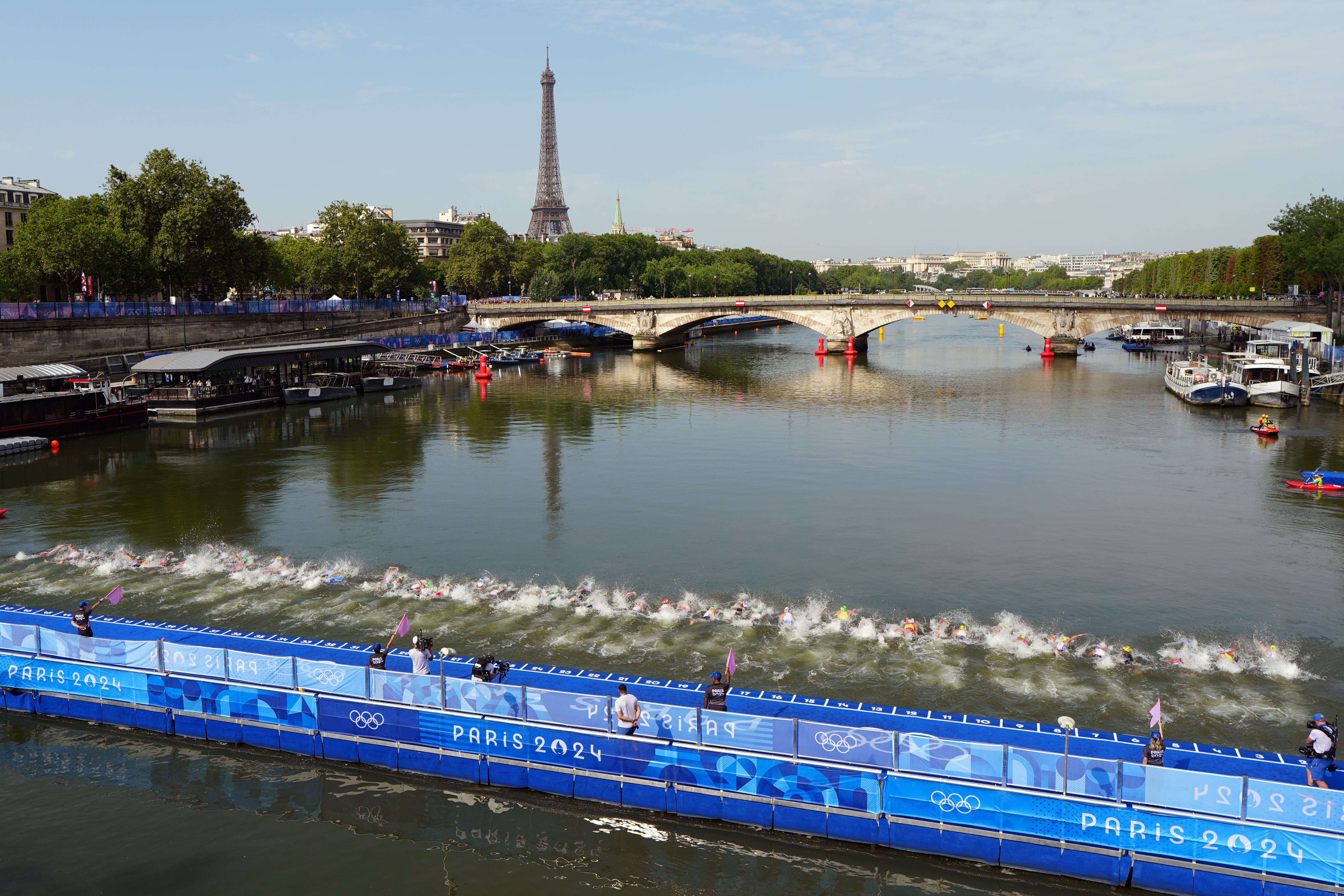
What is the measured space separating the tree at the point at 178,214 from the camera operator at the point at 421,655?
255 ft

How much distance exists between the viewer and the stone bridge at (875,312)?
4038 inches

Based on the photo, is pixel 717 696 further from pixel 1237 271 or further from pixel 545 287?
pixel 1237 271

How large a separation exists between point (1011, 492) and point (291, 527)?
30.9 m

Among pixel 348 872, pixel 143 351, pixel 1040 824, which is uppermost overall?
pixel 143 351

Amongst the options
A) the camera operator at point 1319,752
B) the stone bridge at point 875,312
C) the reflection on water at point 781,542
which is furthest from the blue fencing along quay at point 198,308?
the camera operator at point 1319,752

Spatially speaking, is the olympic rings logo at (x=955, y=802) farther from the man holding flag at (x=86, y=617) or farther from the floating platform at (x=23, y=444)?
the floating platform at (x=23, y=444)

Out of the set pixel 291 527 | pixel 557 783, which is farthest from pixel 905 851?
pixel 291 527

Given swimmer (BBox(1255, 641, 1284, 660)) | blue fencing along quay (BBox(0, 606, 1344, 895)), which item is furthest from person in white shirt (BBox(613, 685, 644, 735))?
swimmer (BBox(1255, 641, 1284, 660))

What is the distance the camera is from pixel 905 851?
54.9ft

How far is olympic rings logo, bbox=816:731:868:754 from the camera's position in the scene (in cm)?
1669

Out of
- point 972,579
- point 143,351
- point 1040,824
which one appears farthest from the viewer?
point 143,351

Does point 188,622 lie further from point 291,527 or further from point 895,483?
point 895,483

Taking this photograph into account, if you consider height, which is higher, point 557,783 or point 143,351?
point 143,351

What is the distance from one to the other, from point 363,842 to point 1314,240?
4942 inches
